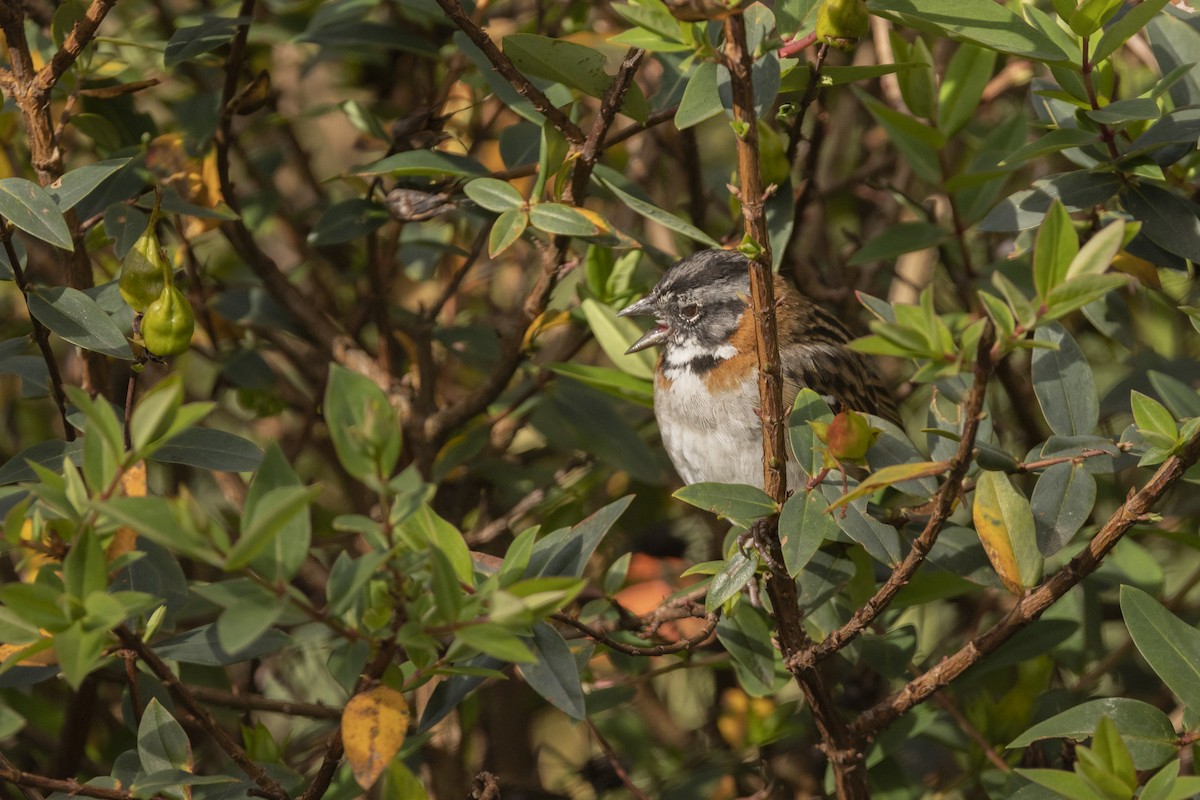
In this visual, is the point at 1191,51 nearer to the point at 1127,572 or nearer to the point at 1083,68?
the point at 1083,68

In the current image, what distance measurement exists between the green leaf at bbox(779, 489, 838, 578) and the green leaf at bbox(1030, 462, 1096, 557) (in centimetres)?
32

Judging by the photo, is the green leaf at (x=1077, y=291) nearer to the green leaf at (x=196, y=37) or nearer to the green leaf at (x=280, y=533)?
the green leaf at (x=280, y=533)

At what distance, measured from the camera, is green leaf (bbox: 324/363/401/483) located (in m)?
1.18

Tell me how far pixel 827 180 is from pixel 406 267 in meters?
1.33

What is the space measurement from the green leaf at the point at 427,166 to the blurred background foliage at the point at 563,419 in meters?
0.01

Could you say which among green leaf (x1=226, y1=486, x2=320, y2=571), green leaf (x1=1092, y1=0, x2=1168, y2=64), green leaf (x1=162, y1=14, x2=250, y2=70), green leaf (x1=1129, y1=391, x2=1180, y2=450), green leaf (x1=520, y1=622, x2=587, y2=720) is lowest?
green leaf (x1=520, y1=622, x2=587, y2=720)

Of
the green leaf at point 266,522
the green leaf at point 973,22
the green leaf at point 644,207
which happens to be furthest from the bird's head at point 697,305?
the green leaf at point 266,522

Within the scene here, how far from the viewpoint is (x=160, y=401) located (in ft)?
3.94

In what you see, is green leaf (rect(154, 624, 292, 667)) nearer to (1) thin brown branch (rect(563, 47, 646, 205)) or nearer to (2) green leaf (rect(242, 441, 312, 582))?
(2) green leaf (rect(242, 441, 312, 582))

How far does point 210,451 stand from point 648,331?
4.38ft

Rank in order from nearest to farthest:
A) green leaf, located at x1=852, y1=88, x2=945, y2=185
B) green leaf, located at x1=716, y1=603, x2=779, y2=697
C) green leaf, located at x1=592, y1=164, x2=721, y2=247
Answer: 1. green leaf, located at x1=592, y1=164, x2=721, y2=247
2. green leaf, located at x1=716, y1=603, x2=779, y2=697
3. green leaf, located at x1=852, y1=88, x2=945, y2=185

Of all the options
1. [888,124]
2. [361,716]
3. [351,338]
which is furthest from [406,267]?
[361,716]

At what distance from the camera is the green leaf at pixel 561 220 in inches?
73.6

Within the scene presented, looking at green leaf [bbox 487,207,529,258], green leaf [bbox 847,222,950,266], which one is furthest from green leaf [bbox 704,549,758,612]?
green leaf [bbox 847,222,950,266]
